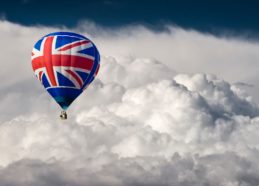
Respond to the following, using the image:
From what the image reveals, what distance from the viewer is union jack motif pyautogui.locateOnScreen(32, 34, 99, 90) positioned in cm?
14850

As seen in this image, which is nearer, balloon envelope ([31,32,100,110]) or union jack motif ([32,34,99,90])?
balloon envelope ([31,32,100,110])

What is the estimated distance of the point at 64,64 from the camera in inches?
5851

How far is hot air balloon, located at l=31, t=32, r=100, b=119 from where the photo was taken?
486 ft

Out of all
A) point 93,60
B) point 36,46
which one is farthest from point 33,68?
point 93,60

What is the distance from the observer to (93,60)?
15375cm

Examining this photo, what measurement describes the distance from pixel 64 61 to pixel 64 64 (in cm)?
82

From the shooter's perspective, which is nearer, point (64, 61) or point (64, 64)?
point (64, 64)

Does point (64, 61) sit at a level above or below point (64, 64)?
above

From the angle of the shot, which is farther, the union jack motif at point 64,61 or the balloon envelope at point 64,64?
the union jack motif at point 64,61

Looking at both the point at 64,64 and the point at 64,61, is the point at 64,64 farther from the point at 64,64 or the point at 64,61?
the point at 64,61

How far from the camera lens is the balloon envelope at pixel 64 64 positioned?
14800 cm

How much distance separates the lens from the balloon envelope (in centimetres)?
14800

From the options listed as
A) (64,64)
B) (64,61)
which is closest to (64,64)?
(64,64)

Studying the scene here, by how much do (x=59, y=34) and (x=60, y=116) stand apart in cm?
2636
